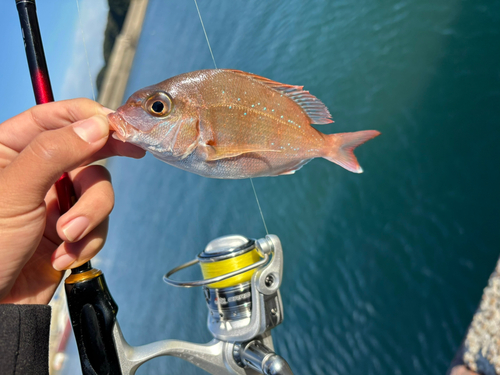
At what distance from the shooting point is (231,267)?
0.93 metres

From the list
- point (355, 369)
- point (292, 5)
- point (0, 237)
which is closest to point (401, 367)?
point (355, 369)

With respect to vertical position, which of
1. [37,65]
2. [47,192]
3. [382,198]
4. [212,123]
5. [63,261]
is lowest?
[382,198]

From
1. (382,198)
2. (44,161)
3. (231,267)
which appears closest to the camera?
(44,161)

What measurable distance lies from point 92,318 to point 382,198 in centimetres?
146

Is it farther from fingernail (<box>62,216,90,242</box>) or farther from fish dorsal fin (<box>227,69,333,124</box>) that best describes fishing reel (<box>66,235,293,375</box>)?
fish dorsal fin (<box>227,69,333,124</box>)

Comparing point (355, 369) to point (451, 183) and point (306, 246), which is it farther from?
point (451, 183)

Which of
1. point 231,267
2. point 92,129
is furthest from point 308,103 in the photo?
point 231,267

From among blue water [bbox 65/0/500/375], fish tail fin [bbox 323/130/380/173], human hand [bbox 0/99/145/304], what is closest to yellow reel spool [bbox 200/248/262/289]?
human hand [bbox 0/99/145/304]

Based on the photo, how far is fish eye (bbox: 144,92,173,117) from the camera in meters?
0.58

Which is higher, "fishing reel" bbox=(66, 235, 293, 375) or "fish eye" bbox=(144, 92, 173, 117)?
"fish eye" bbox=(144, 92, 173, 117)

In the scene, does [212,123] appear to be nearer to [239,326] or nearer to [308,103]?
[308,103]

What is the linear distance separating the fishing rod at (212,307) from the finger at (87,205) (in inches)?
1.6

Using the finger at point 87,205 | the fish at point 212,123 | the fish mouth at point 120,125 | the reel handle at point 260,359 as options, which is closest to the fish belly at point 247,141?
the fish at point 212,123

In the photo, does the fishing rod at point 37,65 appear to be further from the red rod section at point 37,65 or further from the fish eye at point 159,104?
the fish eye at point 159,104
